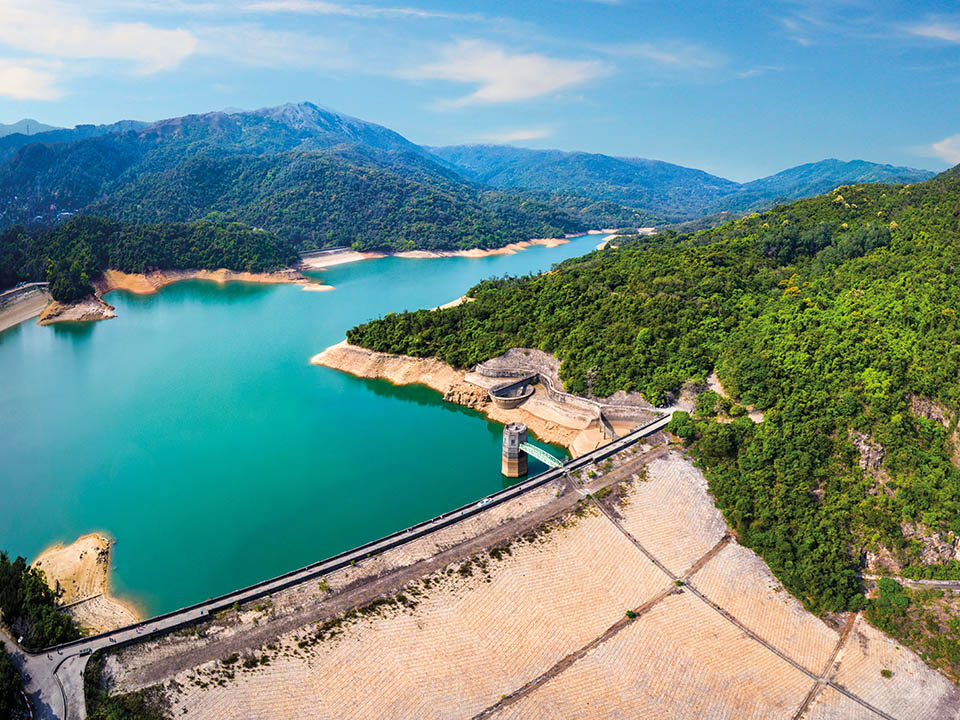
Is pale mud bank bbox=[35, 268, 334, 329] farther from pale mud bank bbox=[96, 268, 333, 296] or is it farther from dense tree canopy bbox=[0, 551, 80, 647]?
dense tree canopy bbox=[0, 551, 80, 647]

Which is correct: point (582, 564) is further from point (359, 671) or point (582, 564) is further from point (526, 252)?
point (526, 252)

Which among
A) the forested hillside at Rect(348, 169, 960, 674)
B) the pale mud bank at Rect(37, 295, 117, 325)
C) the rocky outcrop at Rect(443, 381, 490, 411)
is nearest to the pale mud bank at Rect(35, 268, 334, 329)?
the pale mud bank at Rect(37, 295, 117, 325)

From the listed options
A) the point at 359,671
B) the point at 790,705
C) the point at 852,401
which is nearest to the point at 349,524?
the point at 359,671

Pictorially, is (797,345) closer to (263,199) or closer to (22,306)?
(22,306)

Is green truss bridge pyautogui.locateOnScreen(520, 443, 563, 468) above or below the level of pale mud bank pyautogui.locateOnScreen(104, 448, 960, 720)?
above

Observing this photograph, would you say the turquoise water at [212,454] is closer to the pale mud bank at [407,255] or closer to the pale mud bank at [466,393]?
the pale mud bank at [466,393]

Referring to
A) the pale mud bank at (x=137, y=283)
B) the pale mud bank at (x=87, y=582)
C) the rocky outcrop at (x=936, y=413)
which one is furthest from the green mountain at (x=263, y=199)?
the rocky outcrop at (x=936, y=413)
